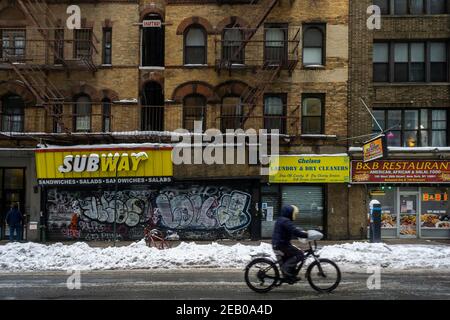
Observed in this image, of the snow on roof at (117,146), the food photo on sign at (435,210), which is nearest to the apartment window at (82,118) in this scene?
the snow on roof at (117,146)

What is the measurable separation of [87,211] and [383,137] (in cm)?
1317

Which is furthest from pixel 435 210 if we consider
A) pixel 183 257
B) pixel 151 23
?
Result: pixel 151 23

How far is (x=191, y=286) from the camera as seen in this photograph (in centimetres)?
1127

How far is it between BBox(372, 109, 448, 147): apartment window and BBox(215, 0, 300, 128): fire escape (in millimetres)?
4874

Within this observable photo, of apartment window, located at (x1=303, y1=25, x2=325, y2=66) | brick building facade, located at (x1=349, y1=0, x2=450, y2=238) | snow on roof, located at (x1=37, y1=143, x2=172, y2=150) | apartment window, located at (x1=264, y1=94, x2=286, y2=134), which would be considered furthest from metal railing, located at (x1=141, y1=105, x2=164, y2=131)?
brick building facade, located at (x1=349, y1=0, x2=450, y2=238)

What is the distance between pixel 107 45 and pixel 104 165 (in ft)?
18.6

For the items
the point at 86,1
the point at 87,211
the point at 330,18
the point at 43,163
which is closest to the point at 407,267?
the point at 330,18

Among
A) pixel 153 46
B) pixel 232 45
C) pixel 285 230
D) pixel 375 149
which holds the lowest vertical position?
pixel 285 230

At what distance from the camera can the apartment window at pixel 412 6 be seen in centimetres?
2261

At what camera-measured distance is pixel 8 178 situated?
2284cm

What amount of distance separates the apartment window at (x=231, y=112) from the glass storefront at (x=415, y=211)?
7049 millimetres

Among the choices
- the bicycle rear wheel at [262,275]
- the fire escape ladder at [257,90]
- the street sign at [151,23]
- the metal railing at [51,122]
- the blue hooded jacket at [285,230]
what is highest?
the street sign at [151,23]

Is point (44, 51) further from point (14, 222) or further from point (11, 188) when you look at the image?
point (14, 222)

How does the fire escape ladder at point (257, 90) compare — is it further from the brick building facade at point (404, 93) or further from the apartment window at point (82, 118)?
the apartment window at point (82, 118)
